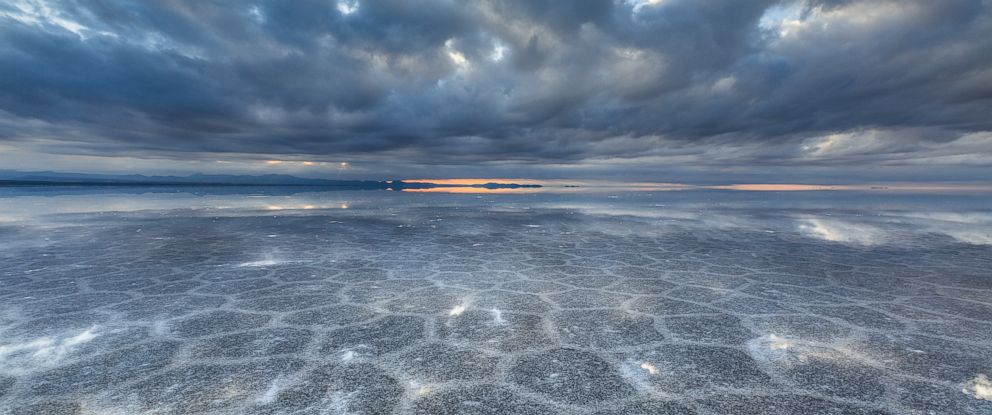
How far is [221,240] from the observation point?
37.8 ft

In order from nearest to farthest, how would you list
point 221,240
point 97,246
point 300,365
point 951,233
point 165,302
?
point 300,365, point 165,302, point 97,246, point 221,240, point 951,233

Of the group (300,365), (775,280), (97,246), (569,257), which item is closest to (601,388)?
(300,365)

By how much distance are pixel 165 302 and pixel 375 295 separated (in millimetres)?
2600

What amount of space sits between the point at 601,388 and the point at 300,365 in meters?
2.48

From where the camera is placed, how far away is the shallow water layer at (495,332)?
124 inches

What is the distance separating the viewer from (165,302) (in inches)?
220

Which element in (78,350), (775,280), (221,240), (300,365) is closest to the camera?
(300,365)

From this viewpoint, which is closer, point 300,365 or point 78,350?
point 300,365

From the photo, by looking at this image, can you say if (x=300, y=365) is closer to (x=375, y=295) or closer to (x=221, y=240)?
(x=375, y=295)

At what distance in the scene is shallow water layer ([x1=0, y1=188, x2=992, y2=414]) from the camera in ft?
10.4

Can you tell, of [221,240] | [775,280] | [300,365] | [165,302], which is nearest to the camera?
[300,365]

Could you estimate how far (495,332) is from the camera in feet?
14.8

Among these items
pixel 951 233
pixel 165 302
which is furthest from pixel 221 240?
pixel 951 233

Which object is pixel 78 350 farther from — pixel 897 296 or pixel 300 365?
pixel 897 296
